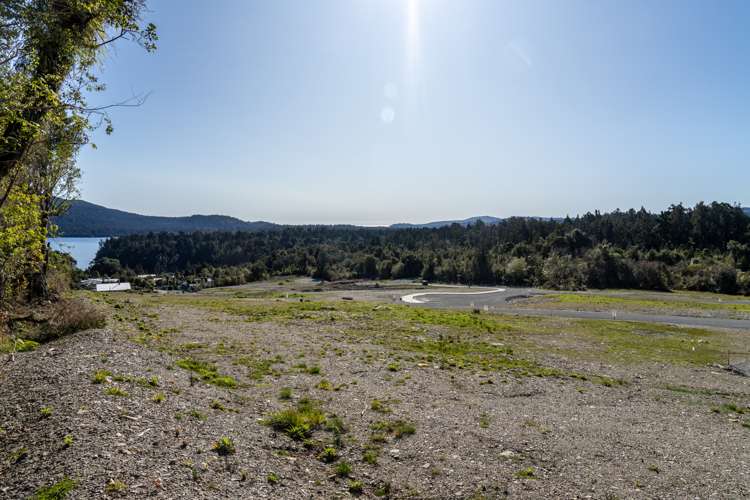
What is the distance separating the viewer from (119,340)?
527 inches

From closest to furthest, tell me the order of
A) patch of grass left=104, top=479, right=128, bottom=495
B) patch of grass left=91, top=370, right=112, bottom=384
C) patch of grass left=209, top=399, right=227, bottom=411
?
patch of grass left=104, top=479, right=128, bottom=495, patch of grass left=91, top=370, right=112, bottom=384, patch of grass left=209, top=399, right=227, bottom=411

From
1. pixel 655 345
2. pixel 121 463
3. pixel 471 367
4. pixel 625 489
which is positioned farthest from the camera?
pixel 655 345

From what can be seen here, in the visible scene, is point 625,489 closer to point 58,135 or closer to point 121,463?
point 121,463

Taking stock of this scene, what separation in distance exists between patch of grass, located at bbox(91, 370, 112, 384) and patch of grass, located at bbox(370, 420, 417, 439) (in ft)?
20.5

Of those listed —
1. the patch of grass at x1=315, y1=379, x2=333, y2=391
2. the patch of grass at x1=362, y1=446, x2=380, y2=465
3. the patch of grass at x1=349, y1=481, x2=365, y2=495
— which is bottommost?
the patch of grass at x1=315, y1=379, x2=333, y2=391

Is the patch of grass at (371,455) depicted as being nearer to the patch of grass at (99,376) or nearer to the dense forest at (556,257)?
the patch of grass at (99,376)

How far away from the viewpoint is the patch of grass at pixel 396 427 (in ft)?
31.1

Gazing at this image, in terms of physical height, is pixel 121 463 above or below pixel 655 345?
above

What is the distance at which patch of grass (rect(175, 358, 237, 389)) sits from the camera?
11.9m

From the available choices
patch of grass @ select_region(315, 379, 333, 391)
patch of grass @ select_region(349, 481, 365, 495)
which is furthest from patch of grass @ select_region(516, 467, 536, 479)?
patch of grass @ select_region(315, 379, 333, 391)

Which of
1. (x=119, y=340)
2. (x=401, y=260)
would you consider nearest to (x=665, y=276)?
(x=401, y=260)

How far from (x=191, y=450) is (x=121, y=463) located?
1123mm

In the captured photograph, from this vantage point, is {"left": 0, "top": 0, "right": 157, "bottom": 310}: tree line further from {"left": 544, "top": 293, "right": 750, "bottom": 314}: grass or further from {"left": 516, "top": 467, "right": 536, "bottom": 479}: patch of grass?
{"left": 544, "top": 293, "right": 750, "bottom": 314}: grass

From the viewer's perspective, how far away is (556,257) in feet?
274
